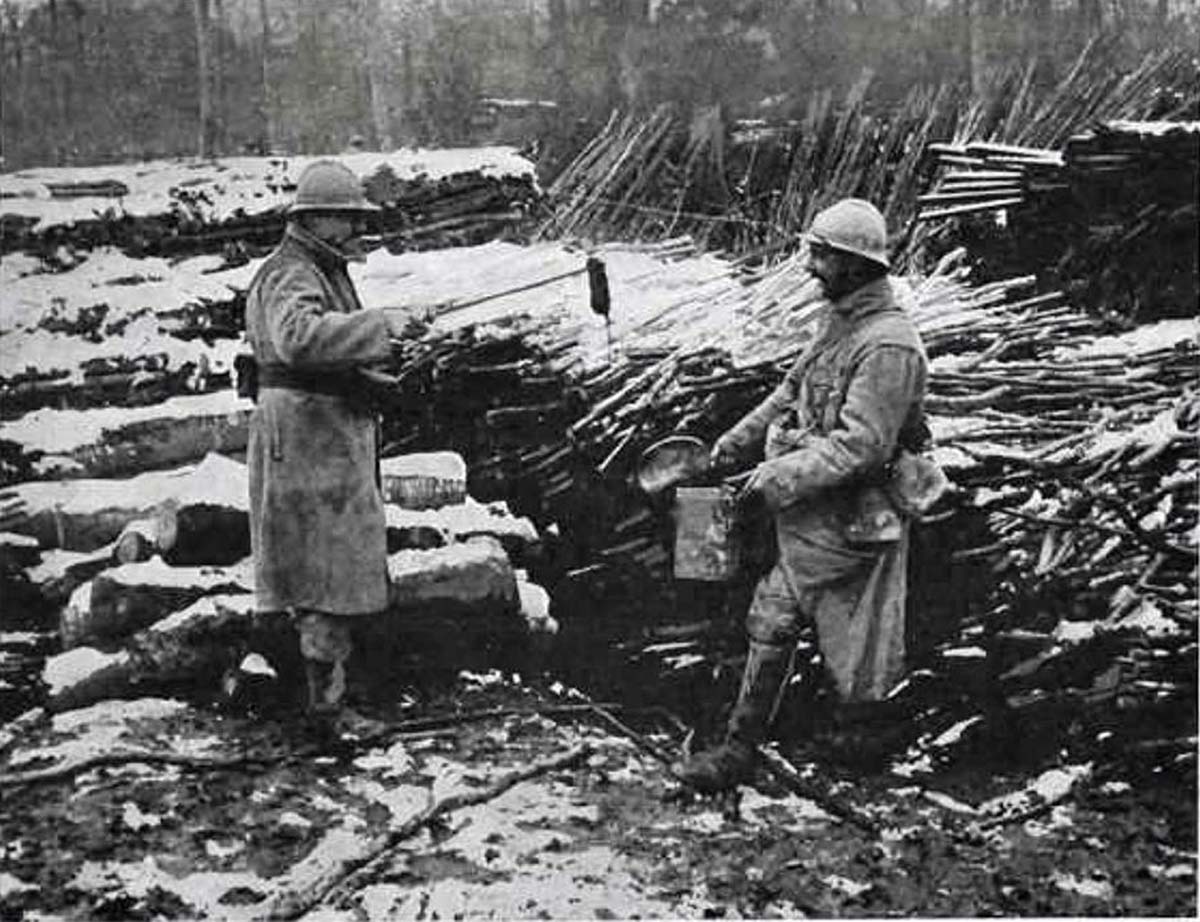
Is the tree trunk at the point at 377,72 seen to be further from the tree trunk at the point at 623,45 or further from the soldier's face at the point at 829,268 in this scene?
the soldier's face at the point at 829,268

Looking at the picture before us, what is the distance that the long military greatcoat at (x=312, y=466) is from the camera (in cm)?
423

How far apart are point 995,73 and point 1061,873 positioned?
259cm

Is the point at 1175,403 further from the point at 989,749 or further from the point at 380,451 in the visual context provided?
the point at 380,451

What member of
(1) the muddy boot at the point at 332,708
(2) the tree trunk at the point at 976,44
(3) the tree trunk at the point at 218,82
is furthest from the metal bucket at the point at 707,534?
(3) the tree trunk at the point at 218,82

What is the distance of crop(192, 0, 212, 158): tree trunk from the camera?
443 centimetres

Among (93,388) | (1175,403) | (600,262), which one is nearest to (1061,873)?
(1175,403)

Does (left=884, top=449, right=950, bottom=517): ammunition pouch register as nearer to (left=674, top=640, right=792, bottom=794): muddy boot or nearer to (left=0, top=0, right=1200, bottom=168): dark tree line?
(left=674, top=640, right=792, bottom=794): muddy boot

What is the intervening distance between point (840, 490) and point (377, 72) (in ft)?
6.62

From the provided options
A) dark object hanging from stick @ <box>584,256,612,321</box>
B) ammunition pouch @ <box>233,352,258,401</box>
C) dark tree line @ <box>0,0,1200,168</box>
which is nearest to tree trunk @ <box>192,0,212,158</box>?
dark tree line @ <box>0,0,1200,168</box>

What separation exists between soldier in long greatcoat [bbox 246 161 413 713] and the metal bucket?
39.7 inches

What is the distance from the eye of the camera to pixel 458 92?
181 inches

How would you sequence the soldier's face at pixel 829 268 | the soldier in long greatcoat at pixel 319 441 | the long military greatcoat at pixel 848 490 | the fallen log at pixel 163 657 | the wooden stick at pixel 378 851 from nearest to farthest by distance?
1. the wooden stick at pixel 378 851
2. the long military greatcoat at pixel 848 490
3. the soldier's face at pixel 829 268
4. the soldier in long greatcoat at pixel 319 441
5. the fallen log at pixel 163 657

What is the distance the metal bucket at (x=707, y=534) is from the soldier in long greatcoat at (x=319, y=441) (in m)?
1.01

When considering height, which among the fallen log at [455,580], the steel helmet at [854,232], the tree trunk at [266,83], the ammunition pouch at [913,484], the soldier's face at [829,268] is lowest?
the fallen log at [455,580]
